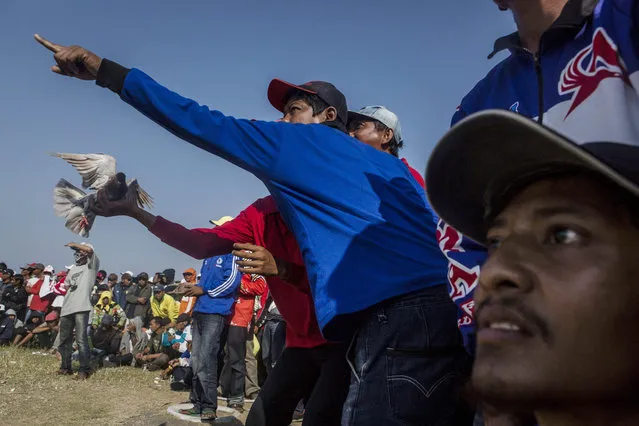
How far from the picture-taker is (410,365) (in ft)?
6.57

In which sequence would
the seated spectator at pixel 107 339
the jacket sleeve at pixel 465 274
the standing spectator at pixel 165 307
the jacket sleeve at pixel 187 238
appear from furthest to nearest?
the standing spectator at pixel 165 307 < the seated spectator at pixel 107 339 < the jacket sleeve at pixel 187 238 < the jacket sleeve at pixel 465 274

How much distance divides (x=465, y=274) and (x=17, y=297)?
1683cm

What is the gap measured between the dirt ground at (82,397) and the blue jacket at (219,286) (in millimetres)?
1488

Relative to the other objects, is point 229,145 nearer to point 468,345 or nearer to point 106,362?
point 468,345

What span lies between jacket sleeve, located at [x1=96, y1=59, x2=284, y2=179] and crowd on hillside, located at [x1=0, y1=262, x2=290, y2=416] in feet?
12.9

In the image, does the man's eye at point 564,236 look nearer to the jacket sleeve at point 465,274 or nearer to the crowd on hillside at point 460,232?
the crowd on hillside at point 460,232

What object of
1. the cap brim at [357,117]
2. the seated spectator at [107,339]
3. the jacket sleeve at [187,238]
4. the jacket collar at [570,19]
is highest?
the cap brim at [357,117]

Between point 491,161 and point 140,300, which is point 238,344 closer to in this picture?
point 491,161

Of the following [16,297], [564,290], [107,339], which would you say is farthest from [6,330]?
[564,290]

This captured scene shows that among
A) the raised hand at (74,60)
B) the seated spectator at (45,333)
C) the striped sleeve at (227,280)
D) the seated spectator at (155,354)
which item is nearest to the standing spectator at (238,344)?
the striped sleeve at (227,280)

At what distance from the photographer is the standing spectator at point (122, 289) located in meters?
18.4

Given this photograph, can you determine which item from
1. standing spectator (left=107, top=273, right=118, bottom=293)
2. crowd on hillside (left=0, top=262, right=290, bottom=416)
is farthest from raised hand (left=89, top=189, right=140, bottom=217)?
standing spectator (left=107, top=273, right=118, bottom=293)

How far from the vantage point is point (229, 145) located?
7.36ft

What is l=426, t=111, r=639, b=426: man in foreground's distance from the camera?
0.96 metres
